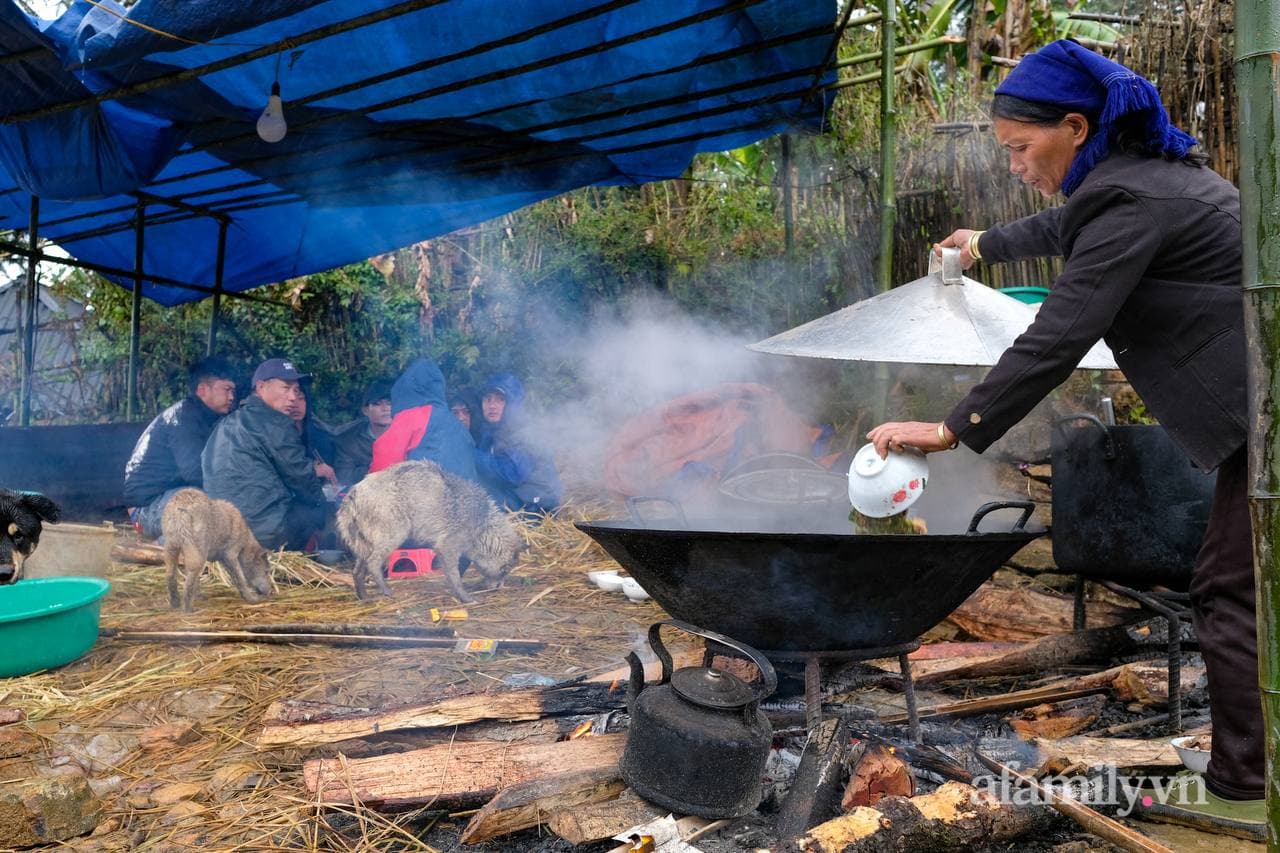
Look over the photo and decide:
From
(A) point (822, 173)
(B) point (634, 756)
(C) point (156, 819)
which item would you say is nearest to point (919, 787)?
(B) point (634, 756)

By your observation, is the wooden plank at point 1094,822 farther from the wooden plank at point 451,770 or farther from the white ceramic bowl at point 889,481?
the wooden plank at point 451,770

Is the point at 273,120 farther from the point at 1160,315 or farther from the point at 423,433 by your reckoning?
the point at 1160,315

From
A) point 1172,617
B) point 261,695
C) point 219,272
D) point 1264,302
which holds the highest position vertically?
point 219,272

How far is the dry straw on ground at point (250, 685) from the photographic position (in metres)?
2.69

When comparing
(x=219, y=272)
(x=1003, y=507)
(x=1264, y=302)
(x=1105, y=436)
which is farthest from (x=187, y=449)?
(x=1264, y=302)

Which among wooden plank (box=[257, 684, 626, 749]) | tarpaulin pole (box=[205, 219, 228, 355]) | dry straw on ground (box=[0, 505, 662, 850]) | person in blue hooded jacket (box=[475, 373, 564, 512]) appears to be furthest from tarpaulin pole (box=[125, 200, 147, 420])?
wooden plank (box=[257, 684, 626, 749])

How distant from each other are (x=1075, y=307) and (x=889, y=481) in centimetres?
71

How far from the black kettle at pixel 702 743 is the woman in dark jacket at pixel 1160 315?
98 cm

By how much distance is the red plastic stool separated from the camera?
6.69m

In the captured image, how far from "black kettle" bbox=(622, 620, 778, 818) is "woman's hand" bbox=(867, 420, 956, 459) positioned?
0.75 metres

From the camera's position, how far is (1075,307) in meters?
2.31

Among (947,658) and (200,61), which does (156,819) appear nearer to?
(947,658)

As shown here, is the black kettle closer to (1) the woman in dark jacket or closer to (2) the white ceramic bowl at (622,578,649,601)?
(1) the woman in dark jacket

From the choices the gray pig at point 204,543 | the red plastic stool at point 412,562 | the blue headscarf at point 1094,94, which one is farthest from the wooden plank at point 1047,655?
the gray pig at point 204,543
